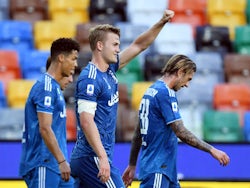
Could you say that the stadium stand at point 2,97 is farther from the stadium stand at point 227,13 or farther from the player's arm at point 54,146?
the player's arm at point 54,146

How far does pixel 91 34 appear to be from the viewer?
21.5 ft

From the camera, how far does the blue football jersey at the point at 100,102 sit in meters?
6.39

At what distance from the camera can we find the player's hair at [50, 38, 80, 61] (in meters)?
6.75

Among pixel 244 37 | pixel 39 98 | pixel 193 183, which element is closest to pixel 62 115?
pixel 39 98

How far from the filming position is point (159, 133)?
22.3 ft

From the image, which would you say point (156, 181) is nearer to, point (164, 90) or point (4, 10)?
point (164, 90)

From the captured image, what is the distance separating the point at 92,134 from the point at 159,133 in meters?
0.75

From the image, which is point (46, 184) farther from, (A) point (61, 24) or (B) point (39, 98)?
(A) point (61, 24)

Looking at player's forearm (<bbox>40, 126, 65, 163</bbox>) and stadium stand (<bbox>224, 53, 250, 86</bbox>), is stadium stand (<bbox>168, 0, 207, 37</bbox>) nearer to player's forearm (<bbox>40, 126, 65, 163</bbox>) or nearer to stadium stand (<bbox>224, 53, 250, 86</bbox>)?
stadium stand (<bbox>224, 53, 250, 86</bbox>)

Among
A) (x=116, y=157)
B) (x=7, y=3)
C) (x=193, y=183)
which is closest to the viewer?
(x=193, y=183)

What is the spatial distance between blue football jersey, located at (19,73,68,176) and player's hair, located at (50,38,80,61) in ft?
0.58

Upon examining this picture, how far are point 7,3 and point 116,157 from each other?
417 centimetres

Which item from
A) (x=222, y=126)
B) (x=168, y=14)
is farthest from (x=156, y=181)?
(x=222, y=126)

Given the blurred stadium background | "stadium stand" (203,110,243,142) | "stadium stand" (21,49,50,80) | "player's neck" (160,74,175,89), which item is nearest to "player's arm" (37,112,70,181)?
"player's neck" (160,74,175,89)
